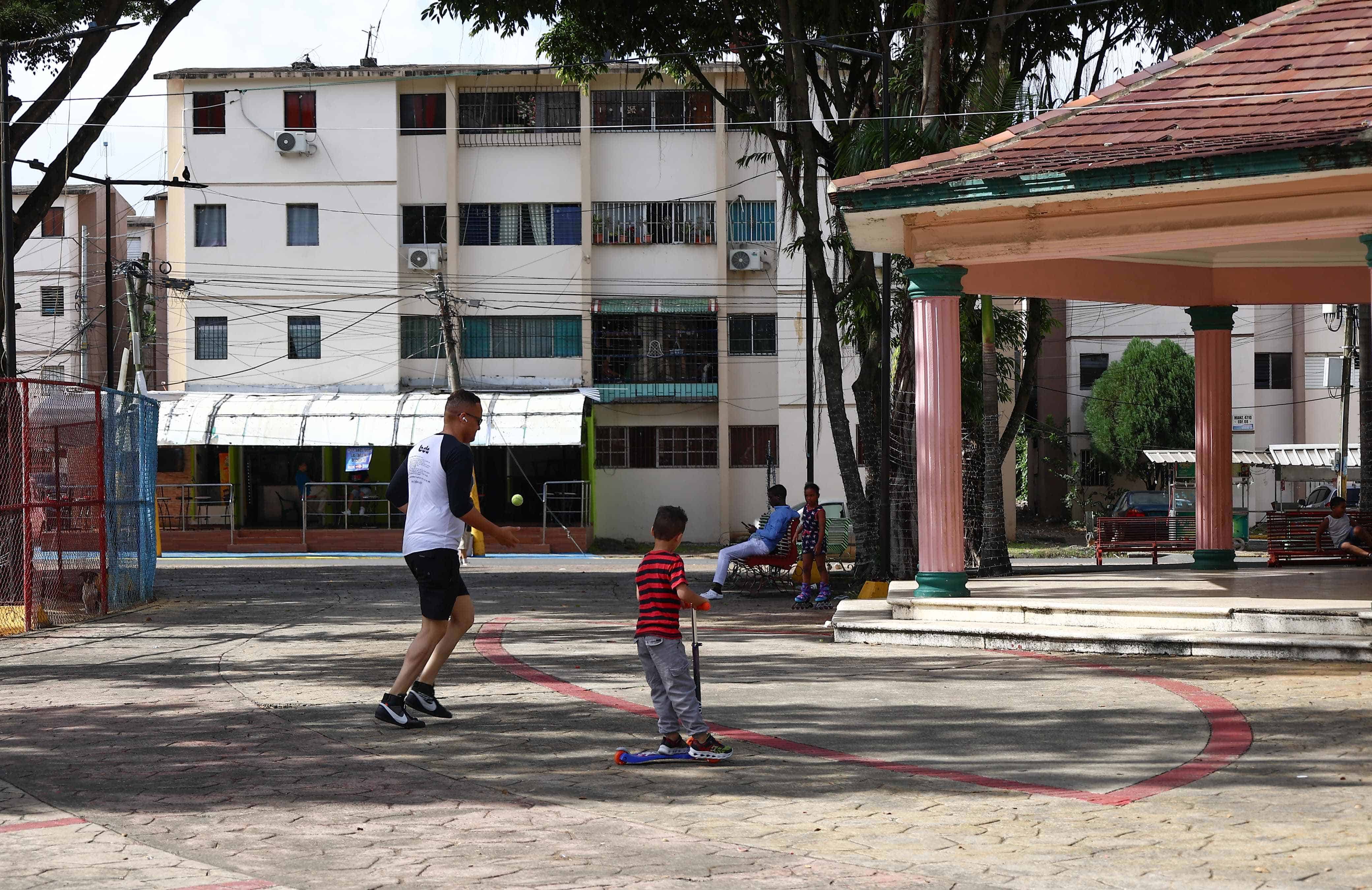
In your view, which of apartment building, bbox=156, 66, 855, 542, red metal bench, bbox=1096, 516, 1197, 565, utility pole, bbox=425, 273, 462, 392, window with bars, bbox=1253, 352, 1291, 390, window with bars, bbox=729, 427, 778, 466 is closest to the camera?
red metal bench, bbox=1096, 516, 1197, 565

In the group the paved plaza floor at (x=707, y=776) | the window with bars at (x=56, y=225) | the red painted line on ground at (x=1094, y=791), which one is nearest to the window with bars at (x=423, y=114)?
the window with bars at (x=56, y=225)

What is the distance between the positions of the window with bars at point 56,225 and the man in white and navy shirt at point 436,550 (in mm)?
42100

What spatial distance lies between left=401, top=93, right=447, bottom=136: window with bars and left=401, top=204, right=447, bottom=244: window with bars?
1.94m

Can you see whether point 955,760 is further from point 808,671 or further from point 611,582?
point 611,582

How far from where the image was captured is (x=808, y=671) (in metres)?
11.0

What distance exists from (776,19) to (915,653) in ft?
38.8

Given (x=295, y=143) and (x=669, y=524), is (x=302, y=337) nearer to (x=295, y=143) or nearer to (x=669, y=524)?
(x=295, y=143)

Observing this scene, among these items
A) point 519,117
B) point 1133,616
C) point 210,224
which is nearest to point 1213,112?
point 1133,616

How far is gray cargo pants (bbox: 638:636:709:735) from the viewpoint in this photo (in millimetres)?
7266

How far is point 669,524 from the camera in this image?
297 inches

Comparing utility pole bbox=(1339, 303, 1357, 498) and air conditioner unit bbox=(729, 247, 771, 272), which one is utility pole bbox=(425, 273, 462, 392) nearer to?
air conditioner unit bbox=(729, 247, 771, 272)

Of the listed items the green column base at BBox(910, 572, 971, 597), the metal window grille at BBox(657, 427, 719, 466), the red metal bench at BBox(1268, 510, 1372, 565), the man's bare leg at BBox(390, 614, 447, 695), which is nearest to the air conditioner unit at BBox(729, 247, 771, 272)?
the metal window grille at BBox(657, 427, 719, 466)

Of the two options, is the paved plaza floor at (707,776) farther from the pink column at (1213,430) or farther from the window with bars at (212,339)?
the window with bars at (212,339)

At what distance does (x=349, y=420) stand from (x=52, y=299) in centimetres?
1631
